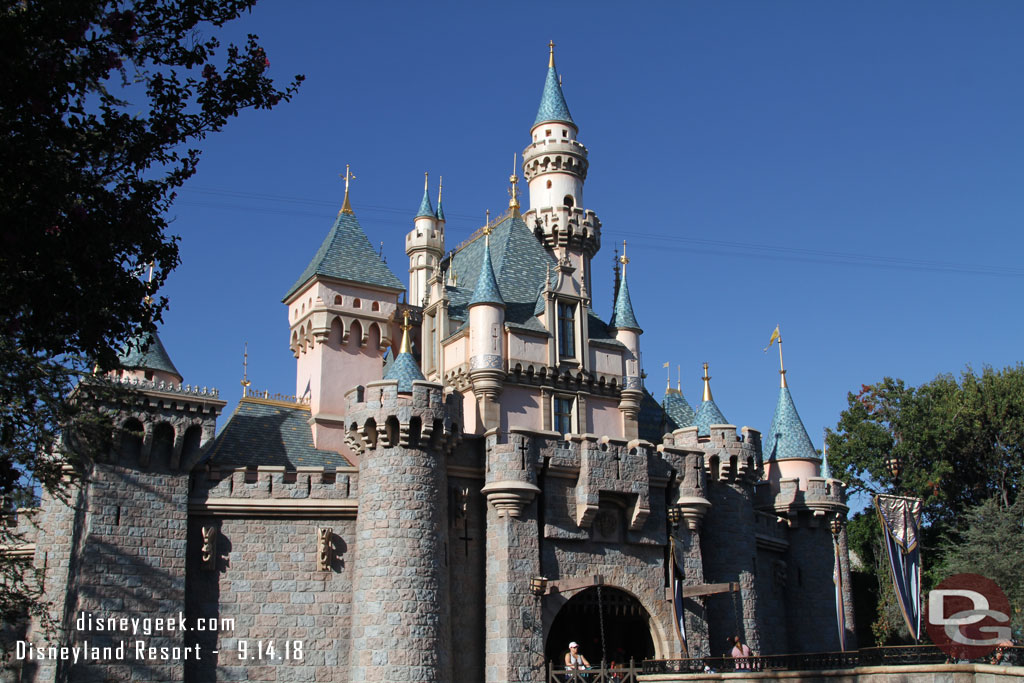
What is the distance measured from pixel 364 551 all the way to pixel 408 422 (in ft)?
10.5

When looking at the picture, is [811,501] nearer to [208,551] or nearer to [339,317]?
[339,317]

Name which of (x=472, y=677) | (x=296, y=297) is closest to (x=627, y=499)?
(x=472, y=677)

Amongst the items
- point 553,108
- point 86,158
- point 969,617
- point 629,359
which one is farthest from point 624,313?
point 86,158

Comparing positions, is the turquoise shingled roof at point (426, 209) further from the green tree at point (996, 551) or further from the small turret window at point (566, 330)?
the green tree at point (996, 551)

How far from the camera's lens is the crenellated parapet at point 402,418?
25.5 meters

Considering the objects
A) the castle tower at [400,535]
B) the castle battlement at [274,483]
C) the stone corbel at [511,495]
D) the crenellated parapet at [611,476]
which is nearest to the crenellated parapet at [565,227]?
the crenellated parapet at [611,476]

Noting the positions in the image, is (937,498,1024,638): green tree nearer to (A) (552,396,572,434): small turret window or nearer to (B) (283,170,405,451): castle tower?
(A) (552,396,572,434): small turret window

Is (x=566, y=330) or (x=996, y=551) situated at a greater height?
(x=566, y=330)

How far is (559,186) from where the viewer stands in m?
40.2

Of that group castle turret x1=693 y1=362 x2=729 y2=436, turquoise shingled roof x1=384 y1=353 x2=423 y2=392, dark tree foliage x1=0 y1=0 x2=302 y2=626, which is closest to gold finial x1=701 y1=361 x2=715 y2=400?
castle turret x1=693 y1=362 x2=729 y2=436

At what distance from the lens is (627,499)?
27656 millimetres

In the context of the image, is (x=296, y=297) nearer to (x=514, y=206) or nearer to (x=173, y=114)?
(x=514, y=206)

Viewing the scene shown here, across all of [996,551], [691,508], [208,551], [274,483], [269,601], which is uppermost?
[274,483]

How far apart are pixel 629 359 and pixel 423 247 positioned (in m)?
14.9
